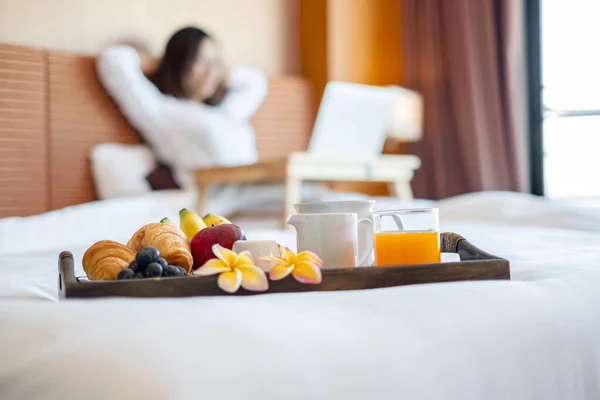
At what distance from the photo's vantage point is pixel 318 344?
2.27 ft

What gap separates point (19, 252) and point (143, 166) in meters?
1.13

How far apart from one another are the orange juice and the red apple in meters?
0.23

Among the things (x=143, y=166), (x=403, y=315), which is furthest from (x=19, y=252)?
(x=403, y=315)

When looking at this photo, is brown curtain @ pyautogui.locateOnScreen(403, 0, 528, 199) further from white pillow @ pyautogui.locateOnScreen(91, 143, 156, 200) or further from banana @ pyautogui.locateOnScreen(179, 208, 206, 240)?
banana @ pyautogui.locateOnScreen(179, 208, 206, 240)

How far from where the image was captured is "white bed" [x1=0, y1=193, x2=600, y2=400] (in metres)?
0.63

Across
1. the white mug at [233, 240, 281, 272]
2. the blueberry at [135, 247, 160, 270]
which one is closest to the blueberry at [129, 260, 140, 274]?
the blueberry at [135, 247, 160, 270]

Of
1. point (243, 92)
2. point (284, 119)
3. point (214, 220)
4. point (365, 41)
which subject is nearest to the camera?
point (214, 220)

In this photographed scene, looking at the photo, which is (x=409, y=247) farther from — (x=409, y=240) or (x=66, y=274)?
(x=66, y=274)

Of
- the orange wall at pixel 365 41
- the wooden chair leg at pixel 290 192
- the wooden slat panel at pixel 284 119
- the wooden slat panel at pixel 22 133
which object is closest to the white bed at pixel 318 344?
the wooden chair leg at pixel 290 192

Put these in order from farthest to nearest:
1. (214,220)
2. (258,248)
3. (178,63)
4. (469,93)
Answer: (469,93) → (178,63) → (214,220) → (258,248)

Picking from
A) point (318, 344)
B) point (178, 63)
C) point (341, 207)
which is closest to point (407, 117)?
point (178, 63)

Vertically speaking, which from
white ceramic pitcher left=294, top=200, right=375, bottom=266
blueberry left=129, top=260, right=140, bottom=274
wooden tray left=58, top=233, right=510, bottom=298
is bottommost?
wooden tray left=58, top=233, right=510, bottom=298

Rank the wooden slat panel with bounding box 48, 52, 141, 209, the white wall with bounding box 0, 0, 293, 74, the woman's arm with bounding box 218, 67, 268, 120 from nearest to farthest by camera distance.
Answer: the wooden slat panel with bounding box 48, 52, 141, 209, the white wall with bounding box 0, 0, 293, 74, the woman's arm with bounding box 218, 67, 268, 120

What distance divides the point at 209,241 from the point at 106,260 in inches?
7.4
